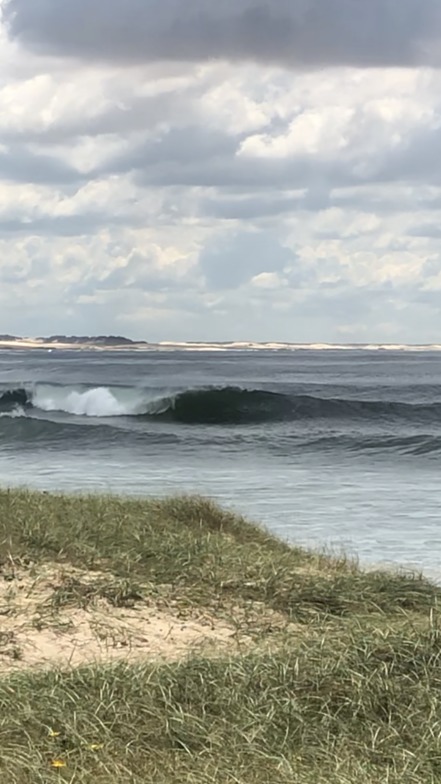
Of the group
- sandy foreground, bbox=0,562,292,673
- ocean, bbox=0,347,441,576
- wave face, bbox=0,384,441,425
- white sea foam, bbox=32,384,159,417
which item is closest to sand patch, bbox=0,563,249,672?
sandy foreground, bbox=0,562,292,673

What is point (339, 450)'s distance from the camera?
2225 centimetres

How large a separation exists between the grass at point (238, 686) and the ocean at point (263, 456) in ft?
7.99

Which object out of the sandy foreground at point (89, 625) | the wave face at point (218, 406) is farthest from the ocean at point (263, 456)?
the sandy foreground at point (89, 625)

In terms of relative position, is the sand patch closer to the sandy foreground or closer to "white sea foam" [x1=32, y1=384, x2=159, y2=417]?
the sandy foreground

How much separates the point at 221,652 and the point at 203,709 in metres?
1.04

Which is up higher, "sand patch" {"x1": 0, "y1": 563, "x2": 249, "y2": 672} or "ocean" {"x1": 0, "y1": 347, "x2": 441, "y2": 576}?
"sand patch" {"x1": 0, "y1": 563, "x2": 249, "y2": 672}

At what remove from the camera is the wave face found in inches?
1302

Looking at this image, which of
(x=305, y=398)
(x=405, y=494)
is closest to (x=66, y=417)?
(x=305, y=398)

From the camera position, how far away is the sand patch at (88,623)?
529 centimetres

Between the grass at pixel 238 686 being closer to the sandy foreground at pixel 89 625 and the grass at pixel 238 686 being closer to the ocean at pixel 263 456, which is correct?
the sandy foreground at pixel 89 625

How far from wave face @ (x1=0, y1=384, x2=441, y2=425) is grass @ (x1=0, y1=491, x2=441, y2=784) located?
24892 millimetres

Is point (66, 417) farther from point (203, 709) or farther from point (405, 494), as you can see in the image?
point (203, 709)

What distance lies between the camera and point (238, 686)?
447 cm

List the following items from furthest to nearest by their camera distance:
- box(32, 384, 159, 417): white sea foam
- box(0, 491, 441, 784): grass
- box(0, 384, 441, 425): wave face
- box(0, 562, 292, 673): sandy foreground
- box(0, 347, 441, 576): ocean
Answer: box(32, 384, 159, 417): white sea foam → box(0, 384, 441, 425): wave face → box(0, 347, 441, 576): ocean → box(0, 562, 292, 673): sandy foreground → box(0, 491, 441, 784): grass
